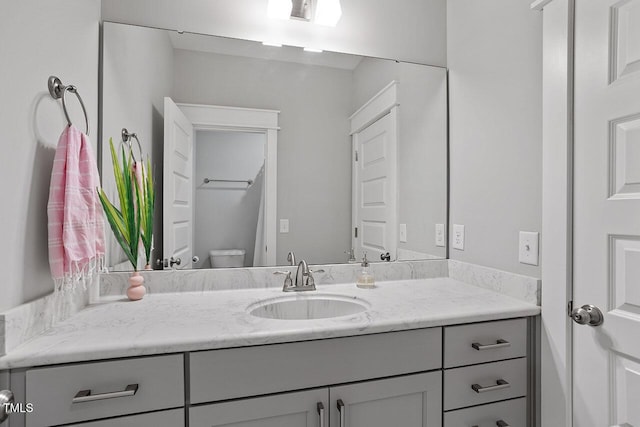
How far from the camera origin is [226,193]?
151cm

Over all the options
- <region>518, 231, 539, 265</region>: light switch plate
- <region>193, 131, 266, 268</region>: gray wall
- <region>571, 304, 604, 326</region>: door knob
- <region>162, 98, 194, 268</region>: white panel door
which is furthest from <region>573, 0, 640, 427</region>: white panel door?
<region>162, 98, 194, 268</region>: white panel door

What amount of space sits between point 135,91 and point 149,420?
1208 mm

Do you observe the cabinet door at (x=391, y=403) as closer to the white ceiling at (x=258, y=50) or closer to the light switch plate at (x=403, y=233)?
the light switch plate at (x=403, y=233)

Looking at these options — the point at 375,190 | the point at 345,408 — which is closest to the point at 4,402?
the point at 345,408

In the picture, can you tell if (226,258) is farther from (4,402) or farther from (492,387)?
(492,387)

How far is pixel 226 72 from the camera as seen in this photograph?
150 centimetres

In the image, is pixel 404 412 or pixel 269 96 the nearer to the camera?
pixel 404 412

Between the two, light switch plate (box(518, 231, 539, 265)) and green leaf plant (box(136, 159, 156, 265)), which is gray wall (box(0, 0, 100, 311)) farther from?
light switch plate (box(518, 231, 539, 265))

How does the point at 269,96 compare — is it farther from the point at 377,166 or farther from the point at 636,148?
the point at 636,148

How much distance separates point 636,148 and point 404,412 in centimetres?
101

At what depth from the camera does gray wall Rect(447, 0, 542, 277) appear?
128 centimetres

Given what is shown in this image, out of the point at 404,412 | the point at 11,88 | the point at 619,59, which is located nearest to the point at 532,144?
the point at 619,59

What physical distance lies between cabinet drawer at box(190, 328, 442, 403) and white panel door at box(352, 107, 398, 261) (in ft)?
2.11

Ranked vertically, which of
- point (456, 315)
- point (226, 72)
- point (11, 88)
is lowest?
point (456, 315)
